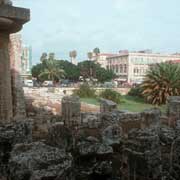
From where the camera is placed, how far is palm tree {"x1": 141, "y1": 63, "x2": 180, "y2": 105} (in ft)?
83.3

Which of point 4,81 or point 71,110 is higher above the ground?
point 4,81

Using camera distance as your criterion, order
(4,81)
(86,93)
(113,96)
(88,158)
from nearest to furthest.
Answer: (88,158), (4,81), (113,96), (86,93)

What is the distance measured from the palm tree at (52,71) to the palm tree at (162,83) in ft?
116

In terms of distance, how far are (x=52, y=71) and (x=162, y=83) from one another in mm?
37233

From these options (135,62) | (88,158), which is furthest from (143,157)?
(135,62)

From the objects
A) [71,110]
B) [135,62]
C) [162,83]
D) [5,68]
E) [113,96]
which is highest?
[135,62]

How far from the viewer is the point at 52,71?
196 feet

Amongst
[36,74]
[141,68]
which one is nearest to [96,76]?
[36,74]

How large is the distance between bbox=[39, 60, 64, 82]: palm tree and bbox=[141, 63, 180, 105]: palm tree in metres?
35.3

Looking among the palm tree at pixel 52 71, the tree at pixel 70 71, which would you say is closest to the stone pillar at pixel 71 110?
the palm tree at pixel 52 71

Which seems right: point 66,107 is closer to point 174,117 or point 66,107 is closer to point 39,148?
point 174,117

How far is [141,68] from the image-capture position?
77688 mm

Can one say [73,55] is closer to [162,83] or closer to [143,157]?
[162,83]

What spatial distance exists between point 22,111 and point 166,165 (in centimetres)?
543
